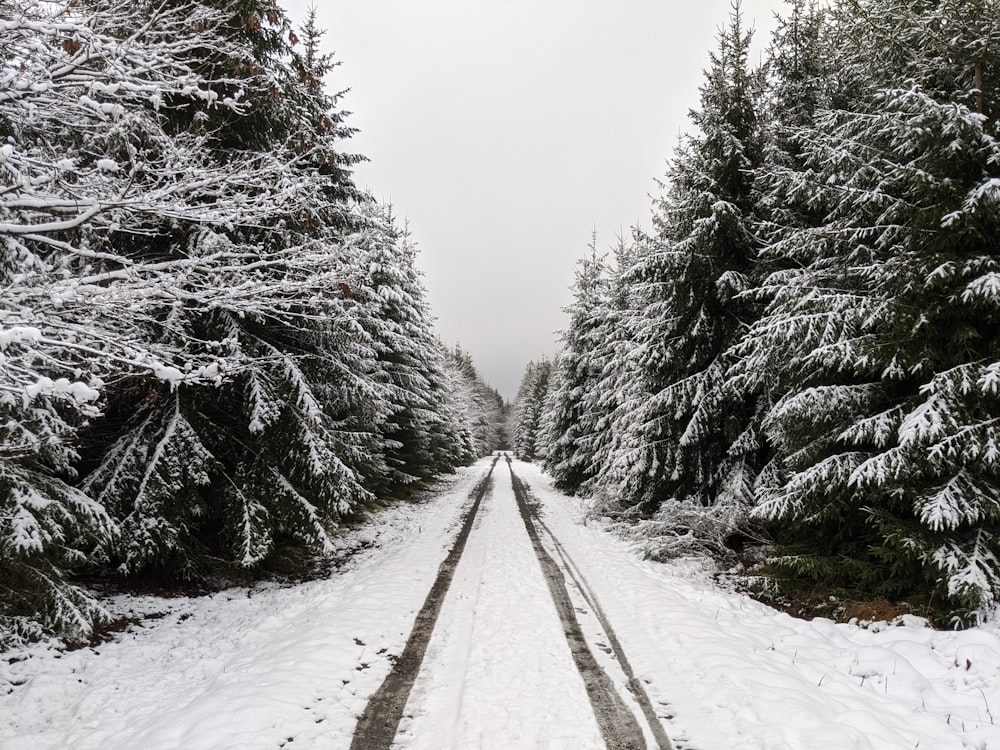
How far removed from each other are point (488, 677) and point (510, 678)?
0.23m

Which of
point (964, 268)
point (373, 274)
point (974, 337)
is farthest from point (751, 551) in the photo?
point (373, 274)

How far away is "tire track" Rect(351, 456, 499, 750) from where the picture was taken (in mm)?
4000

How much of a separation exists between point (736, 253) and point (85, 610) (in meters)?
13.3

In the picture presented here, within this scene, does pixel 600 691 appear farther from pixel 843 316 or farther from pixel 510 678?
pixel 843 316

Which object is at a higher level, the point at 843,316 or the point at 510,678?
the point at 843,316

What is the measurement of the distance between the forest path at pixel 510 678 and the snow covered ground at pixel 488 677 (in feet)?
0.09

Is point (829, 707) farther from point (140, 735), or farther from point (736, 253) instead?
point (736, 253)

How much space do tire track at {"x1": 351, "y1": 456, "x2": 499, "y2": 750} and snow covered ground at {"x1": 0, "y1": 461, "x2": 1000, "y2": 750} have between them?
0.37ft

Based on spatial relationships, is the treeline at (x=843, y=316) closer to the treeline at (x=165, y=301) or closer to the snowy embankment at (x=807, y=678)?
the snowy embankment at (x=807, y=678)

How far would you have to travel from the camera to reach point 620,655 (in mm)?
5602

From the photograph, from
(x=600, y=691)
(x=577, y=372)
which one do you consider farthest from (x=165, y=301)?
(x=577, y=372)

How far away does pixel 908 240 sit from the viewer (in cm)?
679

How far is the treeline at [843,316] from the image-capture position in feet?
19.5

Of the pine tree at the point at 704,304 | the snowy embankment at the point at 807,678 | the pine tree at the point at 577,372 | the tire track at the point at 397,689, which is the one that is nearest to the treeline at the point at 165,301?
the tire track at the point at 397,689
